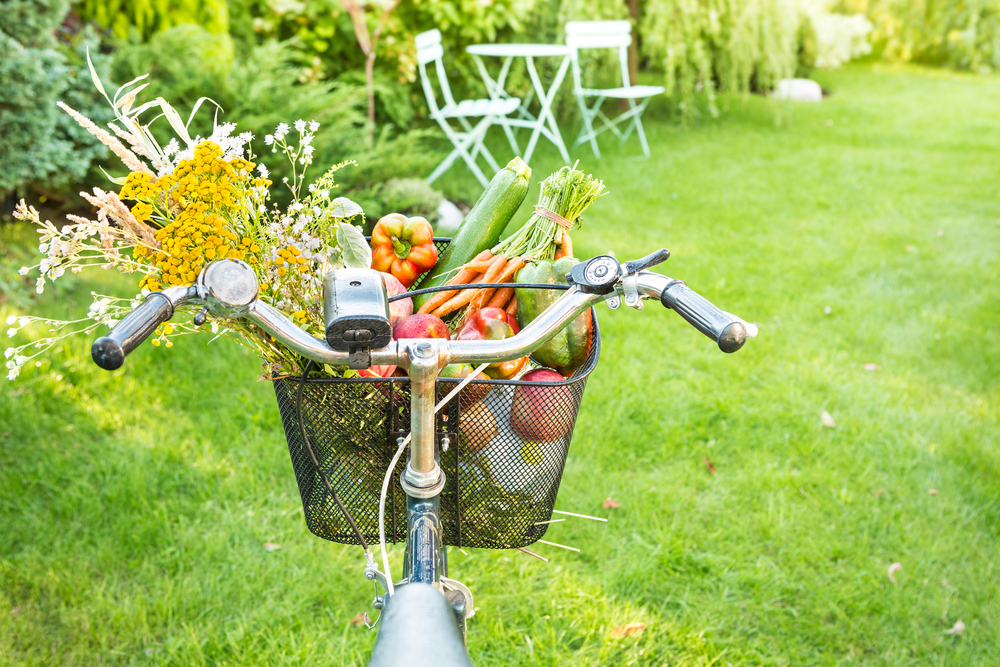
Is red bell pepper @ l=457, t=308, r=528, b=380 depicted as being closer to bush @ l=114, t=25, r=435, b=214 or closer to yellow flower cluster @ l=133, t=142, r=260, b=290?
yellow flower cluster @ l=133, t=142, r=260, b=290

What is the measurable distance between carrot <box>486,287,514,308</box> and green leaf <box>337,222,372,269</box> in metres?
0.24

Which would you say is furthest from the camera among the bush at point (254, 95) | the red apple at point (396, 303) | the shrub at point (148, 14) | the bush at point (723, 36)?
the bush at point (723, 36)

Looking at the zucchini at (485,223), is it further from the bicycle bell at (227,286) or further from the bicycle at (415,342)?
the bicycle bell at (227,286)

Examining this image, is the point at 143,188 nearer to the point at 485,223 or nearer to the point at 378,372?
the point at 378,372

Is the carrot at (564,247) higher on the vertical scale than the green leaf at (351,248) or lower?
lower

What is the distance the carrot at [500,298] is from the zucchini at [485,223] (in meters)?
0.12

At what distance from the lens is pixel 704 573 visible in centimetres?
249

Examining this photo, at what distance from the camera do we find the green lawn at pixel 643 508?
223 cm

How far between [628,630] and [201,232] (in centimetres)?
178

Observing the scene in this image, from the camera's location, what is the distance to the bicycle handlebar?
0.86 m

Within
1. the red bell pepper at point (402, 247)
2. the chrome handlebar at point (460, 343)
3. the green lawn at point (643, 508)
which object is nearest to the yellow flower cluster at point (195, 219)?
the chrome handlebar at point (460, 343)

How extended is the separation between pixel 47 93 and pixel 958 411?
4.66 m

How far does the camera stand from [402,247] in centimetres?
143

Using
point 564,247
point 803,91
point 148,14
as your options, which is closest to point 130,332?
point 564,247
